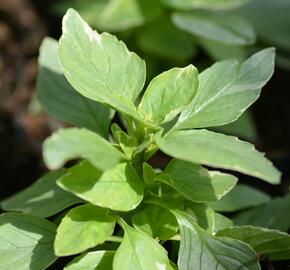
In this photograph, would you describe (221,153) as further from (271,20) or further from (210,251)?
(271,20)

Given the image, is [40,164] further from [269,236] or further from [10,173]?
[269,236]

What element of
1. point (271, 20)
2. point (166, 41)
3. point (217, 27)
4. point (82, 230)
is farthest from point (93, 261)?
point (271, 20)

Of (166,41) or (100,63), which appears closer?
(100,63)

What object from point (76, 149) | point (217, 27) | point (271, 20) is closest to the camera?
point (76, 149)

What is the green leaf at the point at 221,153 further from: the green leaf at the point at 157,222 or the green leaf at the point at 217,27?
the green leaf at the point at 217,27

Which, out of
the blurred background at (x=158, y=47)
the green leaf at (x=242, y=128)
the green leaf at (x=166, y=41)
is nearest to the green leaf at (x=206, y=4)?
the blurred background at (x=158, y=47)

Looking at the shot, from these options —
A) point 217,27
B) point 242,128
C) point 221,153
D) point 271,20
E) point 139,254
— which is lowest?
point 242,128

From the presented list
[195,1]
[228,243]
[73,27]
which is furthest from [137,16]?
[228,243]
